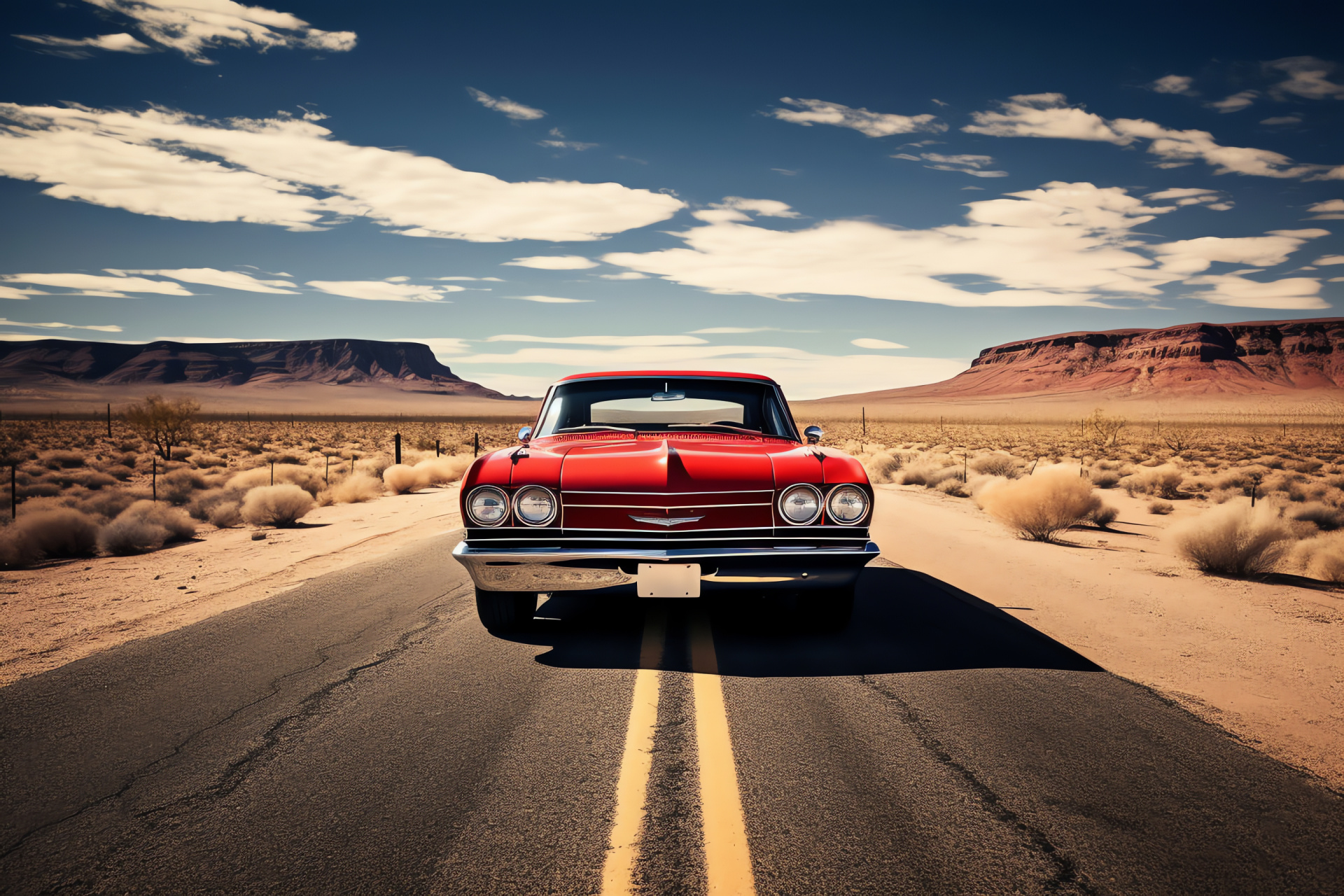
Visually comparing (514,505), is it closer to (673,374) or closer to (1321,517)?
(673,374)

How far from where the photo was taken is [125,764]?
3002 mm

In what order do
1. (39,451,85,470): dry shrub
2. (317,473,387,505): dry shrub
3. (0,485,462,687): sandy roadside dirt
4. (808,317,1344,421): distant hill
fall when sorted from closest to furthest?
(0,485,462,687): sandy roadside dirt < (317,473,387,505): dry shrub < (39,451,85,470): dry shrub < (808,317,1344,421): distant hill

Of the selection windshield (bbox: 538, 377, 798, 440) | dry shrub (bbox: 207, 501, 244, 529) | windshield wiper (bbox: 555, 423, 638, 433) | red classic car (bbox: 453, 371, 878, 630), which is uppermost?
windshield (bbox: 538, 377, 798, 440)

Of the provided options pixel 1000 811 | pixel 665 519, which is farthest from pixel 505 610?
pixel 1000 811

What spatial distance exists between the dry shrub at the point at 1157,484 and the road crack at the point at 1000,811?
16.2 m

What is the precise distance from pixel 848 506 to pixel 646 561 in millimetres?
1228

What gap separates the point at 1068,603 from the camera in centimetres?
613

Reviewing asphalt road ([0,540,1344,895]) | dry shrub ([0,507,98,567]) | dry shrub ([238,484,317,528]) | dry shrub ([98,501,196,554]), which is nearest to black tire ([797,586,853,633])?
asphalt road ([0,540,1344,895])

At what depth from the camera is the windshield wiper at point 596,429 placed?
5.54m

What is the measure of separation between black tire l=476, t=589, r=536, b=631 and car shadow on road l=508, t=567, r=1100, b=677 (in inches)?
4.2

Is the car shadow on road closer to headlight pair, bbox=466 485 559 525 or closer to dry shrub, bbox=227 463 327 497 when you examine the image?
headlight pair, bbox=466 485 559 525

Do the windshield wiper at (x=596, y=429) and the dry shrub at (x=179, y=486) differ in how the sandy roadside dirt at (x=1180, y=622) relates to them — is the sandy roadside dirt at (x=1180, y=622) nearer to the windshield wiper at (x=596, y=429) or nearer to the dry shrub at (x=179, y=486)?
the windshield wiper at (x=596, y=429)

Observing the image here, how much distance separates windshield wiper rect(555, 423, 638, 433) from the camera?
18.2 feet

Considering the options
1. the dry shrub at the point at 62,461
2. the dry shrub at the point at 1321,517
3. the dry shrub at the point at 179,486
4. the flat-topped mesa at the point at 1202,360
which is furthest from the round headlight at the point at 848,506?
the flat-topped mesa at the point at 1202,360
